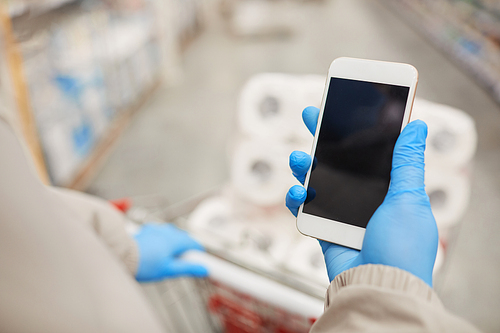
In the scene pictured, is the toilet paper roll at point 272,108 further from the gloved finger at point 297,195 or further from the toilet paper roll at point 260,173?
the gloved finger at point 297,195

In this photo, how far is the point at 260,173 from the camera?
1.30 meters

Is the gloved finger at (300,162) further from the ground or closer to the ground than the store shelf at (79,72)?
further from the ground

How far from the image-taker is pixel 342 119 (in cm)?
40

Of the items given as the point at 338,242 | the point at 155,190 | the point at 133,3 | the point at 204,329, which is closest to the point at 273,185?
the point at 204,329

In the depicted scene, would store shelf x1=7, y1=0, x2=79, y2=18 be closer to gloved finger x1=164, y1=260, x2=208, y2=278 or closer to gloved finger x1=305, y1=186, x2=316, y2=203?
gloved finger x1=164, y1=260, x2=208, y2=278

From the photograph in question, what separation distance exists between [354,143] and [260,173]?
36.1 inches

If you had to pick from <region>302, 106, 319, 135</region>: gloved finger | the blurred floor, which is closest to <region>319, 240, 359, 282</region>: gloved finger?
<region>302, 106, 319, 135</region>: gloved finger

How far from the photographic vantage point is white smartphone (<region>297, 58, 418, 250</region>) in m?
0.38

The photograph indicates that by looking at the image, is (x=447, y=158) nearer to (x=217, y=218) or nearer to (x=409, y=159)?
(x=409, y=159)

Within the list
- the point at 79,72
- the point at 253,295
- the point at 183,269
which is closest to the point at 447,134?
the point at 253,295

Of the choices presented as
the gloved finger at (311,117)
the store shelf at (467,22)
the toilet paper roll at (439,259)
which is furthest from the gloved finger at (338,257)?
the store shelf at (467,22)

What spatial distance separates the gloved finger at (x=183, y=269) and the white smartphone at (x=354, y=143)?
50cm

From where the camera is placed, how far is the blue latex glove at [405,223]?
0.36 meters

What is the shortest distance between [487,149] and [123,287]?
3.39 ft
